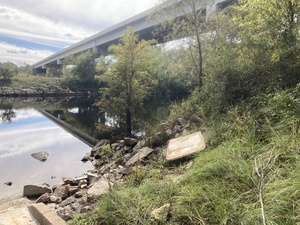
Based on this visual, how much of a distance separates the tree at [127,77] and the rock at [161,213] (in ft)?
35.4

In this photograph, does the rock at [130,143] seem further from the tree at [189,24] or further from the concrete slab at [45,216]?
Answer: the concrete slab at [45,216]

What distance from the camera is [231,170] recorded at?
3.41 m

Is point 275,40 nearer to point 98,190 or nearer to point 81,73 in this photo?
point 98,190

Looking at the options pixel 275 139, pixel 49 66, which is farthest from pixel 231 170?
pixel 49 66

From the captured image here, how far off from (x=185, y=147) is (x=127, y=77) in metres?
9.31

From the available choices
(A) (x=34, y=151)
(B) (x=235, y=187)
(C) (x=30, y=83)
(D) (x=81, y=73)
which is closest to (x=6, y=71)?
(C) (x=30, y=83)

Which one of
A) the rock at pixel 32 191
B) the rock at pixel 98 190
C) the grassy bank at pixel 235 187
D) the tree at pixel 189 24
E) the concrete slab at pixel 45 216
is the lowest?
the rock at pixel 32 191

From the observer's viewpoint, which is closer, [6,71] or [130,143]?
[130,143]

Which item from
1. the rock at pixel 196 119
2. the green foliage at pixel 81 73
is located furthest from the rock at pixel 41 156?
the green foliage at pixel 81 73

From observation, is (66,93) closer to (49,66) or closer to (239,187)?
(49,66)

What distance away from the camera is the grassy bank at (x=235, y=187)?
2.66m

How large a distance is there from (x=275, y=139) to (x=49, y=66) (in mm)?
78999

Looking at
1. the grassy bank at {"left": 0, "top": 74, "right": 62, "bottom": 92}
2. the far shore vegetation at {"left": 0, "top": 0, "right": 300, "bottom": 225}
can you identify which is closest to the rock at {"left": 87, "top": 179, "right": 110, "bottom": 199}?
the far shore vegetation at {"left": 0, "top": 0, "right": 300, "bottom": 225}

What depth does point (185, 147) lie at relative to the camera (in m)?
5.58
